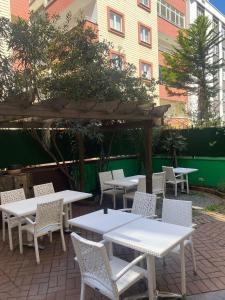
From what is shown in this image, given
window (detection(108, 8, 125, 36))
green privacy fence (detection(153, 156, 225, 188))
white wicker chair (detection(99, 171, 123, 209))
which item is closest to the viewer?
white wicker chair (detection(99, 171, 123, 209))

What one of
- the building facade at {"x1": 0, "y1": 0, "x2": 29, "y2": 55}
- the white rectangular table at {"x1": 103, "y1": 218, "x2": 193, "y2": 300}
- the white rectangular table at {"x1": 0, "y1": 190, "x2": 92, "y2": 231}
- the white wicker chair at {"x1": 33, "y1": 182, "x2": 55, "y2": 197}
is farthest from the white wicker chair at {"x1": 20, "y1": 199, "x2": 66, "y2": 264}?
the building facade at {"x1": 0, "y1": 0, "x2": 29, "y2": 55}

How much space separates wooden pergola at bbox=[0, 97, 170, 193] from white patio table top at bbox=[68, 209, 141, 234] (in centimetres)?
168

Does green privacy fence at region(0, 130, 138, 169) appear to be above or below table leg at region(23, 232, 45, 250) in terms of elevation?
above

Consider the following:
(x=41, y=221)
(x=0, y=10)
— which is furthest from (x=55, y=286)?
(x=0, y=10)

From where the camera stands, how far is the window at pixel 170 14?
695 inches

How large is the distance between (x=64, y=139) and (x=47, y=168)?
39.0 inches

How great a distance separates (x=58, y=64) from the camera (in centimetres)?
588

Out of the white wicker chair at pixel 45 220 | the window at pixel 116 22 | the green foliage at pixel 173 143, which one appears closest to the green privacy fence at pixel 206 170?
the green foliage at pixel 173 143

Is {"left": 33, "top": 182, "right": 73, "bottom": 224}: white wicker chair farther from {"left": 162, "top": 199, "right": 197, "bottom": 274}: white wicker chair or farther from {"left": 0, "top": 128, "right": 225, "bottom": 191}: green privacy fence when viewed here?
{"left": 162, "top": 199, "right": 197, "bottom": 274}: white wicker chair

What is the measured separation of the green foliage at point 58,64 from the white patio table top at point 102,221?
7.44 feet

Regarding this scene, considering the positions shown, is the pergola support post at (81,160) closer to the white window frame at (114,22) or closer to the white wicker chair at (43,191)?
the white wicker chair at (43,191)

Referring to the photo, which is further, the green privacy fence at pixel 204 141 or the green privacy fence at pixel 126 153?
the green privacy fence at pixel 204 141

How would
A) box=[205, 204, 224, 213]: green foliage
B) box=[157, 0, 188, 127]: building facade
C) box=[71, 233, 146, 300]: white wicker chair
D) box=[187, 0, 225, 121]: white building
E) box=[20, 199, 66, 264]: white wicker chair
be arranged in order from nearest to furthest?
1. box=[71, 233, 146, 300]: white wicker chair
2. box=[20, 199, 66, 264]: white wicker chair
3. box=[205, 204, 224, 213]: green foliage
4. box=[157, 0, 188, 127]: building facade
5. box=[187, 0, 225, 121]: white building

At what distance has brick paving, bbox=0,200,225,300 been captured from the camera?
3.05m
